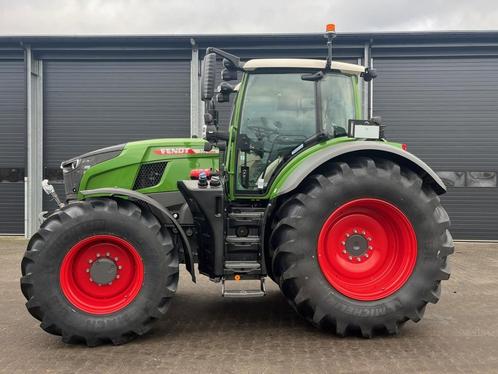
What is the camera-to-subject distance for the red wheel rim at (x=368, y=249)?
4.36 m

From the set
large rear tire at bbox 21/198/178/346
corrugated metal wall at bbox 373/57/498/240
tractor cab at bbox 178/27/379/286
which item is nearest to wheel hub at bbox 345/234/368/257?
tractor cab at bbox 178/27/379/286

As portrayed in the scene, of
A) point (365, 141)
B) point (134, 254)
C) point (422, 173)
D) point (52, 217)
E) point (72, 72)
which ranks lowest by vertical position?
point (134, 254)

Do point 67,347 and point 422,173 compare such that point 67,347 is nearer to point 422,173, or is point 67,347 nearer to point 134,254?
point 134,254

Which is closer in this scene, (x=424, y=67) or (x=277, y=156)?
(x=277, y=156)

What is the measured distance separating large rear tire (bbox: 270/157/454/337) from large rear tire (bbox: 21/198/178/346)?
1.10 metres

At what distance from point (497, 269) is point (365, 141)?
5.39 metres

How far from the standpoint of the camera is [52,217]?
415 cm

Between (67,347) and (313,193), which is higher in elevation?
(313,193)

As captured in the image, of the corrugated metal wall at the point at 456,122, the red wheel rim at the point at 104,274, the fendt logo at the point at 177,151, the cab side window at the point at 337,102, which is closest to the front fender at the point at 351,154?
the cab side window at the point at 337,102

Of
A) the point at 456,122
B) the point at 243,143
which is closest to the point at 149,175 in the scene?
the point at 243,143

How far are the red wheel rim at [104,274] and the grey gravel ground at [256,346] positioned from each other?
389mm

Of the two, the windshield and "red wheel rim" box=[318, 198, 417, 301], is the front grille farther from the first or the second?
"red wheel rim" box=[318, 198, 417, 301]

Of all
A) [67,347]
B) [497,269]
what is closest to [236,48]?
[497,269]

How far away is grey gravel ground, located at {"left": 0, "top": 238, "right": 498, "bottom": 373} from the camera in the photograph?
369 cm
